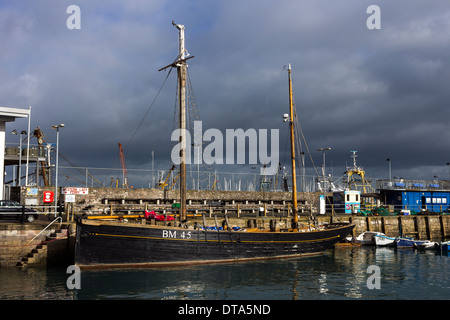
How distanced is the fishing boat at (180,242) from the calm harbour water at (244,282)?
95 centimetres

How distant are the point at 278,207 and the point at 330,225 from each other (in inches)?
450

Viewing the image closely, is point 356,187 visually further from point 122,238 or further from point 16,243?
point 16,243

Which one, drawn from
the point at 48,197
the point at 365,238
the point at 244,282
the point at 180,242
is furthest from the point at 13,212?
the point at 365,238

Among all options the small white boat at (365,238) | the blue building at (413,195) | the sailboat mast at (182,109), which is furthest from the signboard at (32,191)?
the blue building at (413,195)

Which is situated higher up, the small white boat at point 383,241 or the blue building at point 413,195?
the blue building at point 413,195

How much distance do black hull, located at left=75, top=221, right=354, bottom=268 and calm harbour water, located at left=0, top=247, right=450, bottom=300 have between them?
35.7 inches

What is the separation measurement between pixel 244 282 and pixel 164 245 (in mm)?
6868

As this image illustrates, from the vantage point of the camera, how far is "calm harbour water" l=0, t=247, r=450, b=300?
62.1 ft

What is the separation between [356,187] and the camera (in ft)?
215

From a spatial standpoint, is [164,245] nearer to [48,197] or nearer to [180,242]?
[180,242]

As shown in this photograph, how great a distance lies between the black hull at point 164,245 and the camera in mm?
24812

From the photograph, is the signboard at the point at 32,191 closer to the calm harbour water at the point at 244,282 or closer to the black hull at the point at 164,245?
the calm harbour water at the point at 244,282

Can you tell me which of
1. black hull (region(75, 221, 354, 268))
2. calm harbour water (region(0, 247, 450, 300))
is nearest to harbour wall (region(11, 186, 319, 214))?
black hull (region(75, 221, 354, 268))

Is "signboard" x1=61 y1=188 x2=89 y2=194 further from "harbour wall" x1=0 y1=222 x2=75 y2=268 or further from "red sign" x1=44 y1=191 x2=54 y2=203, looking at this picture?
"harbour wall" x1=0 y1=222 x2=75 y2=268
